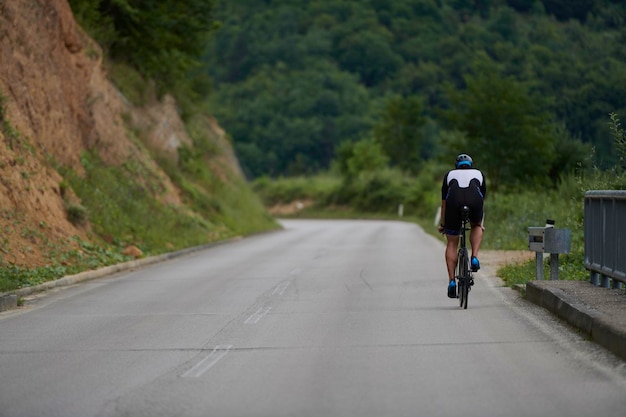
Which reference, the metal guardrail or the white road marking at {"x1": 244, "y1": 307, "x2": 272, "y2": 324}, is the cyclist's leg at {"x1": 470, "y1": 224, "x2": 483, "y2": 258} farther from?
the white road marking at {"x1": 244, "y1": 307, "x2": 272, "y2": 324}

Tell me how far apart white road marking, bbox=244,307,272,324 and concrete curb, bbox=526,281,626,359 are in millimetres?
3843

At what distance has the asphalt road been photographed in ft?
27.1

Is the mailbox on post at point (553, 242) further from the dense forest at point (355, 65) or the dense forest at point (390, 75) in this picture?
the dense forest at point (355, 65)

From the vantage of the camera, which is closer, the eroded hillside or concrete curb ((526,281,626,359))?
concrete curb ((526,281,626,359))

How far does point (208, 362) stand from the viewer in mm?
10422

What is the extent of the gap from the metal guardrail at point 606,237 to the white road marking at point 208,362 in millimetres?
5427

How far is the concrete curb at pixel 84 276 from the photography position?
1616 cm

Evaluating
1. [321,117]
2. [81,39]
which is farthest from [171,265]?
[321,117]

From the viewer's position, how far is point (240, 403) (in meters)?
8.31

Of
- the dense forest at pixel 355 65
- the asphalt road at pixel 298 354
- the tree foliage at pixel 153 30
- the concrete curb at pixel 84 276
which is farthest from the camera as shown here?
the dense forest at pixel 355 65

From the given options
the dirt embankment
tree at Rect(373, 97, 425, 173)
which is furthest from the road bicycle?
tree at Rect(373, 97, 425, 173)

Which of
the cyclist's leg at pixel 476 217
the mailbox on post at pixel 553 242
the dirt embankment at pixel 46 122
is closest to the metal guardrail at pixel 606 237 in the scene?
the mailbox on post at pixel 553 242

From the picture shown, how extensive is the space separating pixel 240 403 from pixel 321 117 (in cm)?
10818

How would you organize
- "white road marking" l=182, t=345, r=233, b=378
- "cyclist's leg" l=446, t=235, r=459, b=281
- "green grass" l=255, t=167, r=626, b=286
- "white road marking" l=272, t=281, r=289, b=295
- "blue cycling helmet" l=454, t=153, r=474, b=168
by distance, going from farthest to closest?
"green grass" l=255, t=167, r=626, b=286 < "white road marking" l=272, t=281, r=289, b=295 < "cyclist's leg" l=446, t=235, r=459, b=281 < "blue cycling helmet" l=454, t=153, r=474, b=168 < "white road marking" l=182, t=345, r=233, b=378
